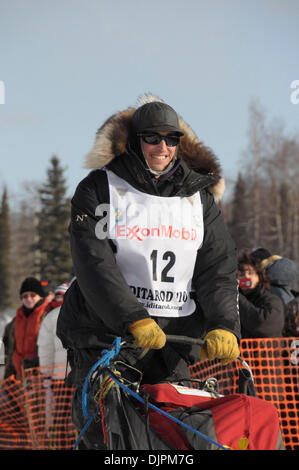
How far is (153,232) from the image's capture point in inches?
117

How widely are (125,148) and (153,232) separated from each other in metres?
0.46

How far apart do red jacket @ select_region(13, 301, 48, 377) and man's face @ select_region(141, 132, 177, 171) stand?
4294 millimetres

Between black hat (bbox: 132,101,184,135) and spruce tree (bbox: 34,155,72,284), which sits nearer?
black hat (bbox: 132,101,184,135)

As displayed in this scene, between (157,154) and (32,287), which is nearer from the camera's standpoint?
(157,154)

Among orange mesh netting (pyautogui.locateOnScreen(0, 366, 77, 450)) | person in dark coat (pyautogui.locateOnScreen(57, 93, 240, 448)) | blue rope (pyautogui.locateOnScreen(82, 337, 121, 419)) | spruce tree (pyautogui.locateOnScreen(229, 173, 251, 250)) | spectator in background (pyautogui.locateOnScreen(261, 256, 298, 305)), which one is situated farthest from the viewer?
spruce tree (pyautogui.locateOnScreen(229, 173, 251, 250))

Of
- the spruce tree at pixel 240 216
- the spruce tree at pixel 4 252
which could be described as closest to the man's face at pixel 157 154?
the spruce tree at pixel 240 216

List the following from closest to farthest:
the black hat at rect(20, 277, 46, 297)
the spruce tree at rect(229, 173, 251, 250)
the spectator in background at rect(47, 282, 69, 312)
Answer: the spectator in background at rect(47, 282, 69, 312) < the black hat at rect(20, 277, 46, 297) < the spruce tree at rect(229, 173, 251, 250)

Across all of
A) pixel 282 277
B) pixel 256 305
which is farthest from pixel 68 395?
pixel 282 277

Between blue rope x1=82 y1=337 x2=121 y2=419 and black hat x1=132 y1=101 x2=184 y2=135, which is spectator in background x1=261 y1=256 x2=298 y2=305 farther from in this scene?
blue rope x1=82 y1=337 x2=121 y2=419

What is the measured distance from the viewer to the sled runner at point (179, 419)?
214cm

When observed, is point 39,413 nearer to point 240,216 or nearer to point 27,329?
point 27,329

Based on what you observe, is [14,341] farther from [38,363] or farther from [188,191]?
[188,191]

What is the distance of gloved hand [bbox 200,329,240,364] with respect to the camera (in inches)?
104

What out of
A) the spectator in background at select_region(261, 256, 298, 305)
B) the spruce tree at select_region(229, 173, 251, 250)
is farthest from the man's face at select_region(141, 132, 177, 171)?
the spruce tree at select_region(229, 173, 251, 250)
